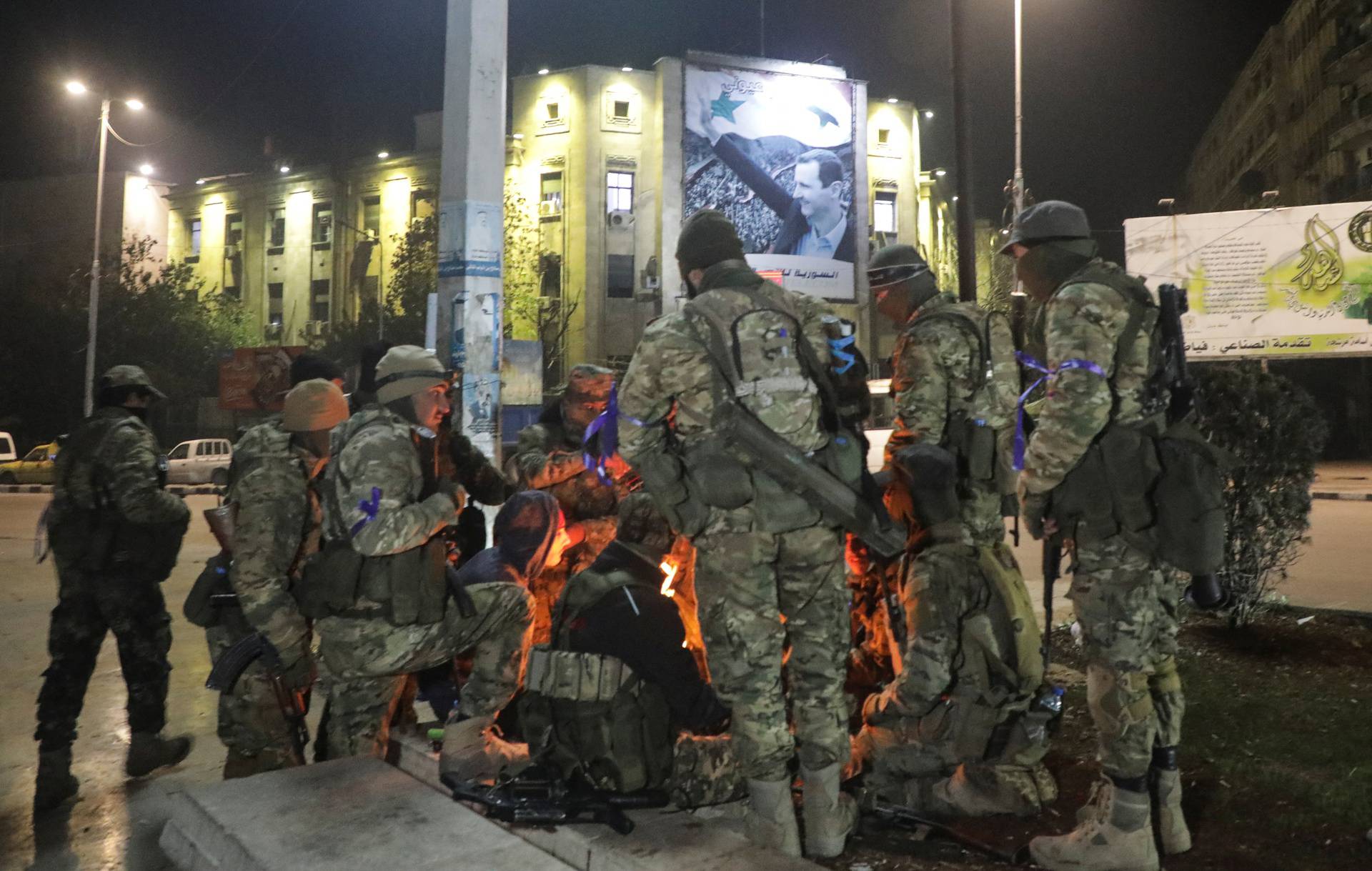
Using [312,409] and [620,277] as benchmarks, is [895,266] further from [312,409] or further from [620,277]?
[620,277]

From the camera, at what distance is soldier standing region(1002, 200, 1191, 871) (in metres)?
3.06

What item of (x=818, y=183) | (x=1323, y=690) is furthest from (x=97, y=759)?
(x=818, y=183)

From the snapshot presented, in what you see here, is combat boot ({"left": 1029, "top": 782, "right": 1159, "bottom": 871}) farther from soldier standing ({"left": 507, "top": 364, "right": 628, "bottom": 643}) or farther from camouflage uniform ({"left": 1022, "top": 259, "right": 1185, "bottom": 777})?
soldier standing ({"left": 507, "top": 364, "right": 628, "bottom": 643})

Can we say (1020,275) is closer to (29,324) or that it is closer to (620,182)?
(620,182)

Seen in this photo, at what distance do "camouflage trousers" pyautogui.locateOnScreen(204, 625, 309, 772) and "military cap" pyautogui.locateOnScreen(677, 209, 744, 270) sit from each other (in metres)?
2.37

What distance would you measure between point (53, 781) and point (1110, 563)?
4.23 meters

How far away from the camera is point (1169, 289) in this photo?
3260 mm

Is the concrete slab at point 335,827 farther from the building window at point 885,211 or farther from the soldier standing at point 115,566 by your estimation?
the building window at point 885,211

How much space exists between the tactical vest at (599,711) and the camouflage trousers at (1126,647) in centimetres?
136

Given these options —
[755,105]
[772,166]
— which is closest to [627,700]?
[772,166]

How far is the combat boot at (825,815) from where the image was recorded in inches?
119

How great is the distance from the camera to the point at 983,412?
157 inches

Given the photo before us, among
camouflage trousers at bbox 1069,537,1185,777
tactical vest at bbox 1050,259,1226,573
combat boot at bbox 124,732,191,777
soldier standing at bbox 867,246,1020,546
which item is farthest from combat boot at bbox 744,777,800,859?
combat boot at bbox 124,732,191,777

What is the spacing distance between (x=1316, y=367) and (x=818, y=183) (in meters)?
18.3
